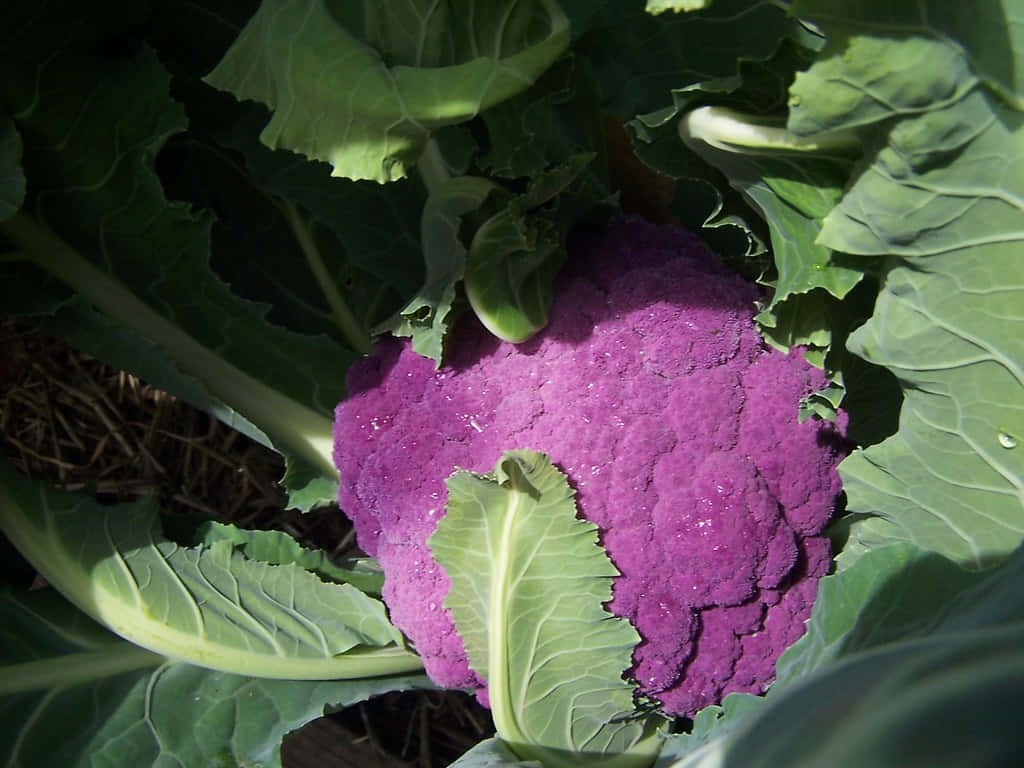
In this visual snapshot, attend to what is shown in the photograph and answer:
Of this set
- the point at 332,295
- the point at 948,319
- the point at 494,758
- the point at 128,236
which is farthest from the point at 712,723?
the point at 128,236

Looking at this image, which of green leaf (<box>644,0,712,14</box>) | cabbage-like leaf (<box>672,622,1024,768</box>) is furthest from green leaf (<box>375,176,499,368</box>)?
cabbage-like leaf (<box>672,622,1024,768</box>)

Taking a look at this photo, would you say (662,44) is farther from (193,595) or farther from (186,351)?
(193,595)

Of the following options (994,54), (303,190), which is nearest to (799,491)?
(994,54)

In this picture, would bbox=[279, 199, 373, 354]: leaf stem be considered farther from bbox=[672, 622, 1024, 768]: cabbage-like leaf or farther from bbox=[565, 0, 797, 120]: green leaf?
bbox=[672, 622, 1024, 768]: cabbage-like leaf

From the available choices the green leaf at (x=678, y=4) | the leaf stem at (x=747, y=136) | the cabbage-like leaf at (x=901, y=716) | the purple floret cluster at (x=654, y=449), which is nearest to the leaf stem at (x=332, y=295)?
the purple floret cluster at (x=654, y=449)

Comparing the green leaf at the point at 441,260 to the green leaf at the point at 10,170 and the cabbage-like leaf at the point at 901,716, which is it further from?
the cabbage-like leaf at the point at 901,716

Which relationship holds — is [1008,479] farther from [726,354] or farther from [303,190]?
[303,190]
